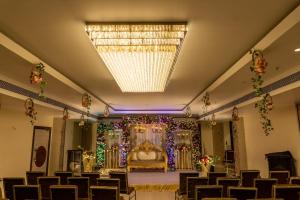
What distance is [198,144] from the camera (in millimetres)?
14562

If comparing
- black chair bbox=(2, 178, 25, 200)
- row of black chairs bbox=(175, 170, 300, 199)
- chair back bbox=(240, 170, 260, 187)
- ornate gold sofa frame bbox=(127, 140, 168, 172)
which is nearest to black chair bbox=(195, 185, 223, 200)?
row of black chairs bbox=(175, 170, 300, 199)

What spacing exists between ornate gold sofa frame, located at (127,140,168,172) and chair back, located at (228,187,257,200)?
9.42m

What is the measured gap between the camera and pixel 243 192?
3936 millimetres

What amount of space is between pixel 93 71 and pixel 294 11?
4.16 m

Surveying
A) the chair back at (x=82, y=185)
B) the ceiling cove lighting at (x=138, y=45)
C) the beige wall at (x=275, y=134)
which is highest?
the ceiling cove lighting at (x=138, y=45)

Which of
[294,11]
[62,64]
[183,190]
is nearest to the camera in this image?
[294,11]

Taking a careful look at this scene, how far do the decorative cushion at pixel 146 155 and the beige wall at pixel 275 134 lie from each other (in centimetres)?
504

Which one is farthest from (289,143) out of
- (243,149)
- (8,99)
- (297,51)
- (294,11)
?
(8,99)

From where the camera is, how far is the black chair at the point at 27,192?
→ 4203 mm

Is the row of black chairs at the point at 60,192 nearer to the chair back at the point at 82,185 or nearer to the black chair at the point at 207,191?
the chair back at the point at 82,185

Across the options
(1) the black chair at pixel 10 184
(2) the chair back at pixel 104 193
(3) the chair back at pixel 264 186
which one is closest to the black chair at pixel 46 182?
(1) the black chair at pixel 10 184

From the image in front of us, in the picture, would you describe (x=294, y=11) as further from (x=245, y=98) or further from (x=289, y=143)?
(x=289, y=143)

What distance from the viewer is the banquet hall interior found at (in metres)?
3.21

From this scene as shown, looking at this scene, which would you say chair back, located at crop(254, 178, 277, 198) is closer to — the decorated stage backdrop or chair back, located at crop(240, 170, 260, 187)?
chair back, located at crop(240, 170, 260, 187)
